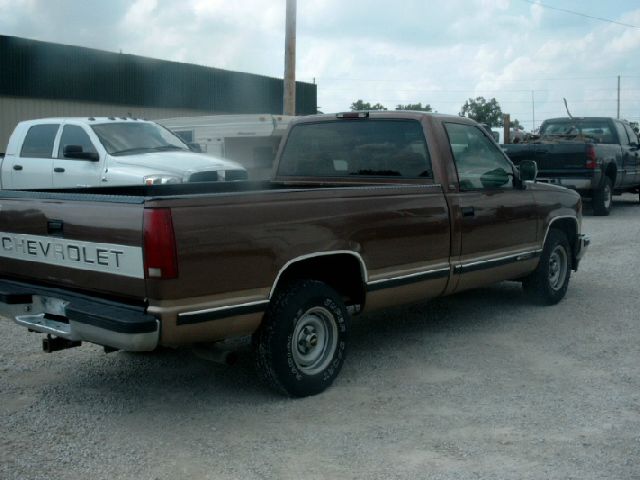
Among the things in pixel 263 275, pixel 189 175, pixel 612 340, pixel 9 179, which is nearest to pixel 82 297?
pixel 263 275

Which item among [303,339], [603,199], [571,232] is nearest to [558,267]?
[571,232]

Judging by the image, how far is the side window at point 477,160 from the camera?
6.12 metres

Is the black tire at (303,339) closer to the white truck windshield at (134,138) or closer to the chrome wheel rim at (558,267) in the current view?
the chrome wheel rim at (558,267)

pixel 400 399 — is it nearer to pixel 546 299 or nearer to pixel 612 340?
pixel 612 340

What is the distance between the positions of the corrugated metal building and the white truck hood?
1140 centimetres

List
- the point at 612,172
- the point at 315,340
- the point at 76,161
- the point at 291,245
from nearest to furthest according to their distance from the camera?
the point at 291,245 → the point at 315,340 → the point at 76,161 → the point at 612,172

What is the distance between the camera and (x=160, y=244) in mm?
3936

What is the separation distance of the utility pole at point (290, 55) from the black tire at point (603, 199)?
634 centimetres

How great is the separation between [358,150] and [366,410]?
237cm

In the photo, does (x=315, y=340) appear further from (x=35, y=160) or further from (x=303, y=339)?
(x=35, y=160)

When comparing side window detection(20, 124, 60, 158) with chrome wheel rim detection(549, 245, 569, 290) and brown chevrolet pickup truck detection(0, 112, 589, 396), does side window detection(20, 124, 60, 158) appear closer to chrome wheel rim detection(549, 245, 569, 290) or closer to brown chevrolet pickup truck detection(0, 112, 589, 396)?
brown chevrolet pickup truck detection(0, 112, 589, 396)

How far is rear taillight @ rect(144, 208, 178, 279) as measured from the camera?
393 cm

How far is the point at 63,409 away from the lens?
4602mm

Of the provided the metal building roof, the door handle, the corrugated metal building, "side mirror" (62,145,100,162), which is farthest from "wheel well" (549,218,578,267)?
the metal building roof
